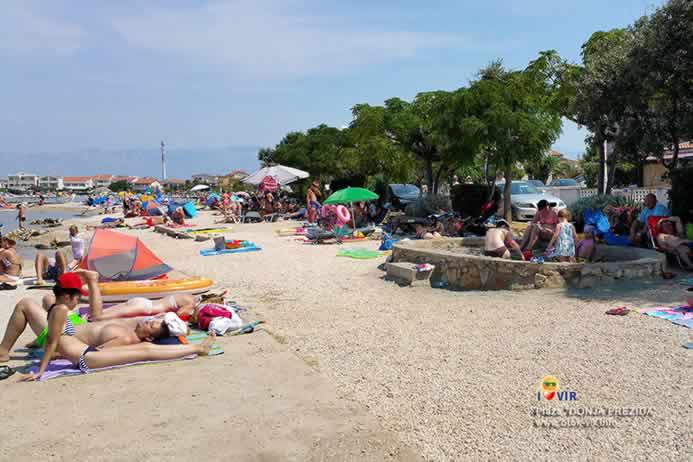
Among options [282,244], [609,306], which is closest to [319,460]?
[609,306]

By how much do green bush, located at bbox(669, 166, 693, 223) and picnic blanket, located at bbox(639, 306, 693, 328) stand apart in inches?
181

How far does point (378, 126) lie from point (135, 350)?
Answer: 16.0m

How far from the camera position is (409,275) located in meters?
9.13

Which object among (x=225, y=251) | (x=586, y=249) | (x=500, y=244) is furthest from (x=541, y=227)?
(x=225, y=251)

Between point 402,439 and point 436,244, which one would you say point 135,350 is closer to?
point 402,439

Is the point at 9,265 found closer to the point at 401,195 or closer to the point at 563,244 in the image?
the point at 563,244

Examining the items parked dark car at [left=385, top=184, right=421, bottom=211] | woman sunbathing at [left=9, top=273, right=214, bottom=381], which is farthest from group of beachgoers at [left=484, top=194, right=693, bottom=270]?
parked dark car at [left=385, top=184, right=421, bottom=211]

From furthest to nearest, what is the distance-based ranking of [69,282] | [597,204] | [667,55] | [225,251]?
1. [225,251]
2. [597,204]
3. [667,55]
4. [69,282]

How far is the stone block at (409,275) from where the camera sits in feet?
29.8

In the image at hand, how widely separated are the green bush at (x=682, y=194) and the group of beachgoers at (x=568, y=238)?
29 centimetres

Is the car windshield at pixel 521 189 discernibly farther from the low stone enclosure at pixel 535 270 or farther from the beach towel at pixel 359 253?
the low stone enclosure at pixel 535 270

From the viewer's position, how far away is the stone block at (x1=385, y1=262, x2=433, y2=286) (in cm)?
909

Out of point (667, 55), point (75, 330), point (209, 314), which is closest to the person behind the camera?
point (75, 330)

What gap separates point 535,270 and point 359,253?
5422 mm
